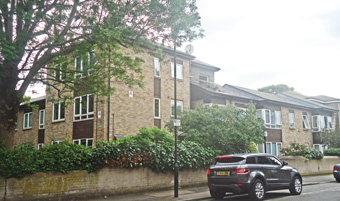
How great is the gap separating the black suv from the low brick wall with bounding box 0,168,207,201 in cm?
318

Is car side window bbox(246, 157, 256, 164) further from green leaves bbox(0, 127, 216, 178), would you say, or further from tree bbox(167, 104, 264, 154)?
tree bbox(167, 104, 264, 154)

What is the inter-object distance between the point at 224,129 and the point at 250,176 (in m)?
6.25

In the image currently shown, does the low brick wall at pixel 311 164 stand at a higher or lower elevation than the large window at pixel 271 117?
lower

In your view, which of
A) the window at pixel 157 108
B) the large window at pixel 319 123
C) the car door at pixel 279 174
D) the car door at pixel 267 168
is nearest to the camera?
the car door at pixel 267 168

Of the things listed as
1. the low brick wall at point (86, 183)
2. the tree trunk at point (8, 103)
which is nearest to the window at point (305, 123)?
the low brick wall at point (86, 183)

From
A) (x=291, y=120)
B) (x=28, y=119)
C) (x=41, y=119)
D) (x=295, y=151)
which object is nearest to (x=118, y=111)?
(x=41, y=119)

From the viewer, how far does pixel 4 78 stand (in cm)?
1237

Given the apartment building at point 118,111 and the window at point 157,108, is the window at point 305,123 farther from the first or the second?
the window at point 157,108

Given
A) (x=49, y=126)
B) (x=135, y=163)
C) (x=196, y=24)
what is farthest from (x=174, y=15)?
(x=49, y=126)

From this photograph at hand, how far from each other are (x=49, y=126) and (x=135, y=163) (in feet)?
48.6

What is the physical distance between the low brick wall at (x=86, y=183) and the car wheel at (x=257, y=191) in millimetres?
4722

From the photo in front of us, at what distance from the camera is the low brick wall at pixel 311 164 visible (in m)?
22.2

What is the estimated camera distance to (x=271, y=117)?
32.1 metres

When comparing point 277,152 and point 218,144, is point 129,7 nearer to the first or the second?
point 218,144
